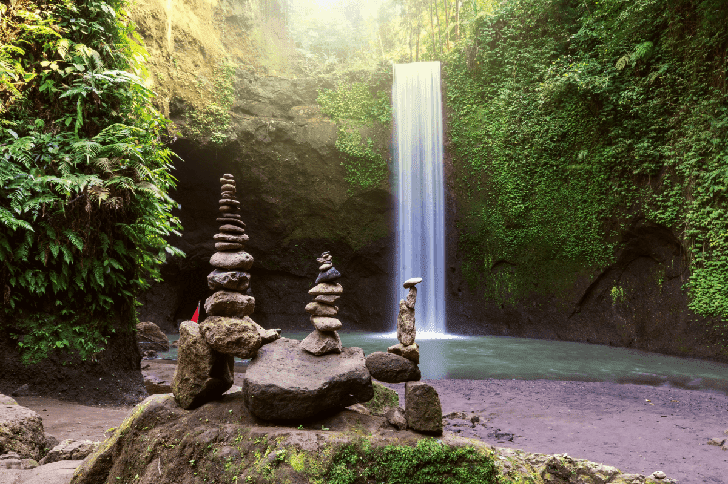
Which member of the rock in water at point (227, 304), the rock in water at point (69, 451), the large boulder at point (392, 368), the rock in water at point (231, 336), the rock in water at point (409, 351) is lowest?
the rock in water at point (69, 451)

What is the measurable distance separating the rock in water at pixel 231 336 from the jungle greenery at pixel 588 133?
1143 cm

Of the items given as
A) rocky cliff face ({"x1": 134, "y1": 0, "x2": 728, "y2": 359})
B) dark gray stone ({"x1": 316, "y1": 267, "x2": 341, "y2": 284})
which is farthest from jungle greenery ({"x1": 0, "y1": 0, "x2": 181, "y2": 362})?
rocky cliff face ({"x1": 134, "y1": 0, "x2": 728, "y2": 359})

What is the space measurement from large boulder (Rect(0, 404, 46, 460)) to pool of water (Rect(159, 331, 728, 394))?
21.1ft

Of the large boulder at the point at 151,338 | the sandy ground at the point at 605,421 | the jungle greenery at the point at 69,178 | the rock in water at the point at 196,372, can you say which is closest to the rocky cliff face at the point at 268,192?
the large boulder at the point at 151,338

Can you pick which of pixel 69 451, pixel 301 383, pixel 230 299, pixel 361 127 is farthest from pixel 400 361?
pixel 361 127

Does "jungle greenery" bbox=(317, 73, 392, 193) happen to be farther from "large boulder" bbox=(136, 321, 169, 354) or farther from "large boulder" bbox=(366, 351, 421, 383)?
"large boulder" bbox=(366, 351, 421, 383)

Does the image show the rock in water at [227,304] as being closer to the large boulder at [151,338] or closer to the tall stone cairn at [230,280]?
the tall stone cairn at [230,280]

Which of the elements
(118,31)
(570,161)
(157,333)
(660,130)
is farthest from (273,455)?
(570,161)

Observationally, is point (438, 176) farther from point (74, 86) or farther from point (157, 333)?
point (74, 86)

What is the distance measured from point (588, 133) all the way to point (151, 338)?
47.8 ft

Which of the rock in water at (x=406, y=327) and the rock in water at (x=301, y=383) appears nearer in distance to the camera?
the rock in water at (x=301, y=383)

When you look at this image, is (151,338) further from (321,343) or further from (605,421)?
(605,421)

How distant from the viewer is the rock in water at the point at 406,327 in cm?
353

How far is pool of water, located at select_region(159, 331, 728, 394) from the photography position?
886cm
